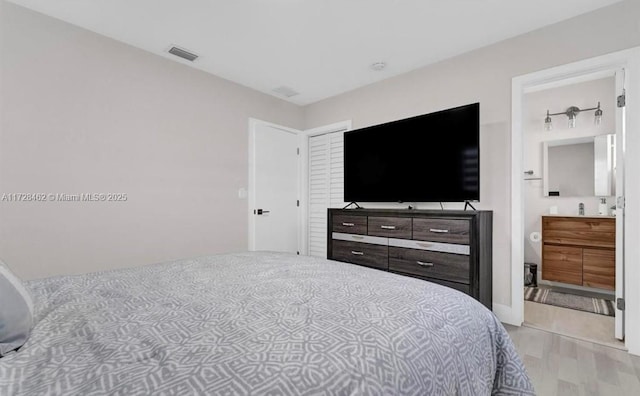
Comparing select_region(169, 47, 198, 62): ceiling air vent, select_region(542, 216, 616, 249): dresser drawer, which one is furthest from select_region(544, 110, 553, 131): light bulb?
select_region(169, 47, 198, 62): ceiling air vent

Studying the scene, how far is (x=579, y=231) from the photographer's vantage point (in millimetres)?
3529

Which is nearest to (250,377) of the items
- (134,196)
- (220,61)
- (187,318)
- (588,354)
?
(187,318)

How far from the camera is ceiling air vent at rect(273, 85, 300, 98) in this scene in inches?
151

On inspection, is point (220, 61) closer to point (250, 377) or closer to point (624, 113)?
point (250, 377)

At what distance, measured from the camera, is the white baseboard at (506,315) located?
2596 millimetres

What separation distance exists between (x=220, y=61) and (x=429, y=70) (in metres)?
2.18

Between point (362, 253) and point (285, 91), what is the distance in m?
2.27

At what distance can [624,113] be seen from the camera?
2203mm

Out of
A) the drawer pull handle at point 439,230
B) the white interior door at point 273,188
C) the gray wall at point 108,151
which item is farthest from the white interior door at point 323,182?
the drawer pull handle at point 439,230

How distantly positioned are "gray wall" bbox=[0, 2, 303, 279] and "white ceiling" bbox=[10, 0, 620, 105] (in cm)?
24

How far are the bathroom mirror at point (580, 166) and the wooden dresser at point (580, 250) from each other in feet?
1.36

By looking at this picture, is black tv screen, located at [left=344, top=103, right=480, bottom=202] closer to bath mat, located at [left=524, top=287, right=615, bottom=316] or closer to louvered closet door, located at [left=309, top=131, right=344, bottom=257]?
louvered closet door, located at [left=309, top=131, right=344, bottom=257]

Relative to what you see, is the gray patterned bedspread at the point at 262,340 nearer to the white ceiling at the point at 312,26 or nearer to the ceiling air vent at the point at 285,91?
the white ceiling at the point at 312,26

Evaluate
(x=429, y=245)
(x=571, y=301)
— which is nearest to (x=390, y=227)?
(x=429, y=245)
